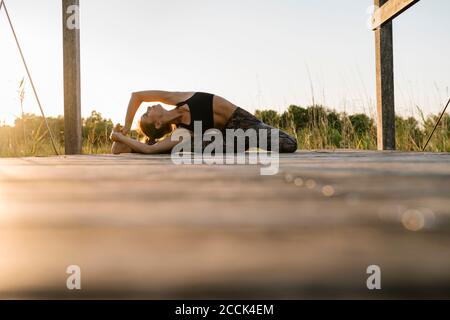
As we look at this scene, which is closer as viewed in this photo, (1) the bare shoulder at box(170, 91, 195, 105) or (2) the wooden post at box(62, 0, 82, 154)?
(2) the wooden post at box(62, 0, 82, 154)

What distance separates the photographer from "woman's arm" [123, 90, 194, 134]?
322cm

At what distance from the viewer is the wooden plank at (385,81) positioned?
3.08 metres

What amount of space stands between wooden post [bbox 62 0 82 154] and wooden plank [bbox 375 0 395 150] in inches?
77.9

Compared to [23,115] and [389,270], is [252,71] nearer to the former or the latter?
[23,115]

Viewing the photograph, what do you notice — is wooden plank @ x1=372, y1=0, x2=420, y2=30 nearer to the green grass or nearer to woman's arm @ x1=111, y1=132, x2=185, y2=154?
the green grass

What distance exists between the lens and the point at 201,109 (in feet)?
10.2

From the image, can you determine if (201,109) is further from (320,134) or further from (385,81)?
(320,134)

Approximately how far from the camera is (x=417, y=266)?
0.85ft

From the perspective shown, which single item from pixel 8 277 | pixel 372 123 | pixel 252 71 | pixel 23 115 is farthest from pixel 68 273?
pixel 252 71

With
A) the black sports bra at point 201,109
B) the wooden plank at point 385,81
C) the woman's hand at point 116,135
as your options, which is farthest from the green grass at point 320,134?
the black sports bra at point 201,109

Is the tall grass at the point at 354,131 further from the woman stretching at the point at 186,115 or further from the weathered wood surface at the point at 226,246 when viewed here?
the weathered wood surface at the point at 226,246
